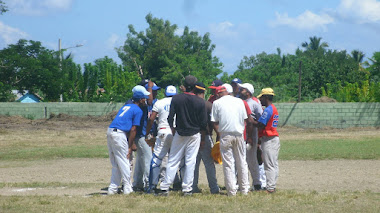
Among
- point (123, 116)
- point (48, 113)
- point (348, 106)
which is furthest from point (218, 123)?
point (48, 113)

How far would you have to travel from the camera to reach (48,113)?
114ft

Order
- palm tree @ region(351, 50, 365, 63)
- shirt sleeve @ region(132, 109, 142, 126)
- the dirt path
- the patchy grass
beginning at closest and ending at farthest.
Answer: shirt sleeve @ region(132, 109, 142, 126), the dirt path, the patchy grass, palm tree @ region(351, 50, 365, 63)

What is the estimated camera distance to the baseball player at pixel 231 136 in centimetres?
962

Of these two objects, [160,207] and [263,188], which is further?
[263,188]

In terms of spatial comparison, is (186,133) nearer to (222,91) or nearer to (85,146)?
(222,91)

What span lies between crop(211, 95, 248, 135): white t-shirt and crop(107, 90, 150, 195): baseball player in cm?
140

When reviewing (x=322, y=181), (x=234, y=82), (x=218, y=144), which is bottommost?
(x=322, y=181)

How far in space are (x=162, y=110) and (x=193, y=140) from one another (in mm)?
997

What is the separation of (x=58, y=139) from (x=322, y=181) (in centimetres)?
1561

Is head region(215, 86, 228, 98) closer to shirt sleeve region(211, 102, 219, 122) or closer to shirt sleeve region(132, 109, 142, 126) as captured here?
shirt sleeve region(211, 102, 219, 122)

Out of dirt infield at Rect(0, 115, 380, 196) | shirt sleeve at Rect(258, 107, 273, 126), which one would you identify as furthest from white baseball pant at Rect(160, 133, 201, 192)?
dirt infield at Rect(0, 115, 380, 196)

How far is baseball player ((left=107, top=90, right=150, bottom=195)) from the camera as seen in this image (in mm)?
9852

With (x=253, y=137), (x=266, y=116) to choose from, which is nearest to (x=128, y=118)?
(x=253, y=137)

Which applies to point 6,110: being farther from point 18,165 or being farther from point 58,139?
point 18,165
